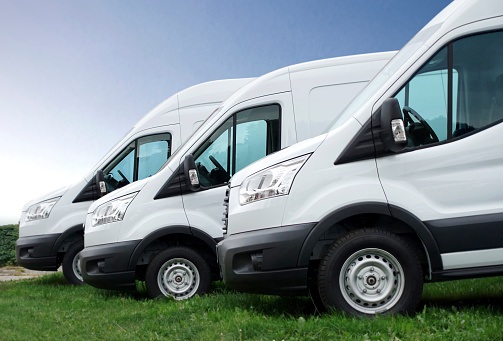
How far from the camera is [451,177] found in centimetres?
630

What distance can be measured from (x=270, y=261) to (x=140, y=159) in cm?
Answer: 615

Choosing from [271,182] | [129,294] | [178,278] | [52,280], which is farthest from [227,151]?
[52,280]

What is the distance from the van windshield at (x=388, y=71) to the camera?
21.8ft

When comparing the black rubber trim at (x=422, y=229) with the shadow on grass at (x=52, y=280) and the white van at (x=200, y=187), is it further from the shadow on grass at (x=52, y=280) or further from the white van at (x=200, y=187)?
the shadow on grass at (x=52, y=280)

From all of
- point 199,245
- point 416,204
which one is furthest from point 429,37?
point 199,245

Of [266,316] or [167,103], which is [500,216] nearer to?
[266,316]

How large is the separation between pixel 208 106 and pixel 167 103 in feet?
2.50

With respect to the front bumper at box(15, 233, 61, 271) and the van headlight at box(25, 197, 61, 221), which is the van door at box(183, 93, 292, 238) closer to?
the front bumper at box(15, 233, 61, 271)

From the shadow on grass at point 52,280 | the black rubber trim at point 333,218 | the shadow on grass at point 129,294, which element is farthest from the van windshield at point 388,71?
the shadow on grass at point 52,280

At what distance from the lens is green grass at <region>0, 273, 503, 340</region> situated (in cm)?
575

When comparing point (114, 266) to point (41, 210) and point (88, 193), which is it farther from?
point (41, 210)

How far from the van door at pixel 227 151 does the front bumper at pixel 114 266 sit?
91cm

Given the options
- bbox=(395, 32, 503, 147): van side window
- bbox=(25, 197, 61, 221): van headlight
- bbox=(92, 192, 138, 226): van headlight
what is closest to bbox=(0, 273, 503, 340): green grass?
bbox=(92, 192, 138, 226): van headlight

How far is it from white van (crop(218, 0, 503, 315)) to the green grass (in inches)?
13.3
